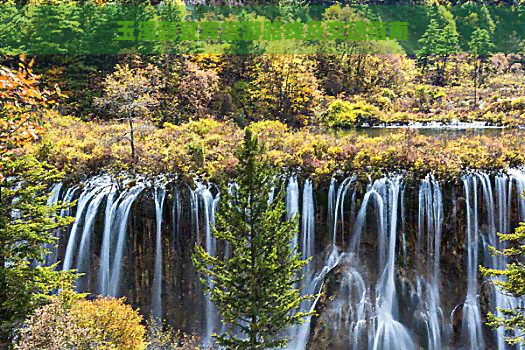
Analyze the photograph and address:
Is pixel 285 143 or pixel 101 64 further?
pixel 101 64

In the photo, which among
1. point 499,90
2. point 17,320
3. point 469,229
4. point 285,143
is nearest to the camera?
point 17,320

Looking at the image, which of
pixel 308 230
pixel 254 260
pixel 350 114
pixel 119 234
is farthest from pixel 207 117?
pixel 254 260

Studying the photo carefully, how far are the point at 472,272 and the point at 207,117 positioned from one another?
66.6 ft

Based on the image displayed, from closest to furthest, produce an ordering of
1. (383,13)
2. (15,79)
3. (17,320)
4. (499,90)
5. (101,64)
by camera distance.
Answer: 1. (15,79)
2. (17,320)
3. (101,64)
4. (499,90)
5. (383,13)

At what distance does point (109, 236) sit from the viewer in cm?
2158

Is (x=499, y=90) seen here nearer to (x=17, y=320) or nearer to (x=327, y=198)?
(x=327, y=198)

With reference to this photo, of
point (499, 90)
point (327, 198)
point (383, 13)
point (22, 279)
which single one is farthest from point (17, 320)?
point (383, 13)

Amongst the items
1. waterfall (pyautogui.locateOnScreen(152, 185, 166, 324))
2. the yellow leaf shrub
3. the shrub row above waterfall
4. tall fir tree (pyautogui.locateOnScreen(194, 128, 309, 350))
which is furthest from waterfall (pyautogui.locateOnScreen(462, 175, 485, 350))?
the yellow leaf shrub

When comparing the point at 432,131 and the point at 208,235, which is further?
the point at 432,131

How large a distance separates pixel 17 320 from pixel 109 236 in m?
9.89

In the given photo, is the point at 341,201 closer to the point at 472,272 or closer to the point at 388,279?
the point at 388,279

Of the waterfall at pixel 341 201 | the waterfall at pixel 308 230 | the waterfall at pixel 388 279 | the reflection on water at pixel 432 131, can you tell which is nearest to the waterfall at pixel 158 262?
the waterfall at pixel 308 230

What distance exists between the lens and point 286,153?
2353cm

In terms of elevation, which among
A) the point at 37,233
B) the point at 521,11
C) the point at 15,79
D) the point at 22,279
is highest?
the point at 521,11
